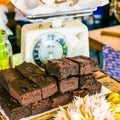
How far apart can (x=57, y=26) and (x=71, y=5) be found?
0.10m

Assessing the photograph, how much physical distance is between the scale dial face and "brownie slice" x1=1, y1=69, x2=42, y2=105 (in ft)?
0.66

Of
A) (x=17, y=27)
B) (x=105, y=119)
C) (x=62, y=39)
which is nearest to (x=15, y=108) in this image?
(x=105, y=119)

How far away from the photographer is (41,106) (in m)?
0.92

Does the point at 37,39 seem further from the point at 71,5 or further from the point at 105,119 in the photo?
the point at 105,119

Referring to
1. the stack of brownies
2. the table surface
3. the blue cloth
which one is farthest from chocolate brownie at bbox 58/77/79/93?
the table surface

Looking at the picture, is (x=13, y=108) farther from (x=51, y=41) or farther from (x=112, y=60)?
(x=112, y=60)

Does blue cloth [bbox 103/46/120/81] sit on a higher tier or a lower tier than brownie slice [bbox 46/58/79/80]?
lower

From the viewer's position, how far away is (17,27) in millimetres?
2779

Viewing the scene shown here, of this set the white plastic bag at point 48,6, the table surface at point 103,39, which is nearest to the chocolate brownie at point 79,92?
the white plastic bag at point 48,6

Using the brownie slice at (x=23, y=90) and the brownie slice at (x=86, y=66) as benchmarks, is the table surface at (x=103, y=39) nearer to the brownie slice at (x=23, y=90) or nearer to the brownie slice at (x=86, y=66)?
the brownie slice at (x=86, y=66)

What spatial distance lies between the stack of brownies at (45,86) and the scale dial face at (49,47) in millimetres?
109

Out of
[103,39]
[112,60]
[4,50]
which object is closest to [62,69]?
[4,50]

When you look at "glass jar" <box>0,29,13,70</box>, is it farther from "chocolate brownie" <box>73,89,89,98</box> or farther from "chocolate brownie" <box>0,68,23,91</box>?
"chocolate brownie" <box>73,89,89,98</box>

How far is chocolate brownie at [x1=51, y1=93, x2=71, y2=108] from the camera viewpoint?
0.93 m
